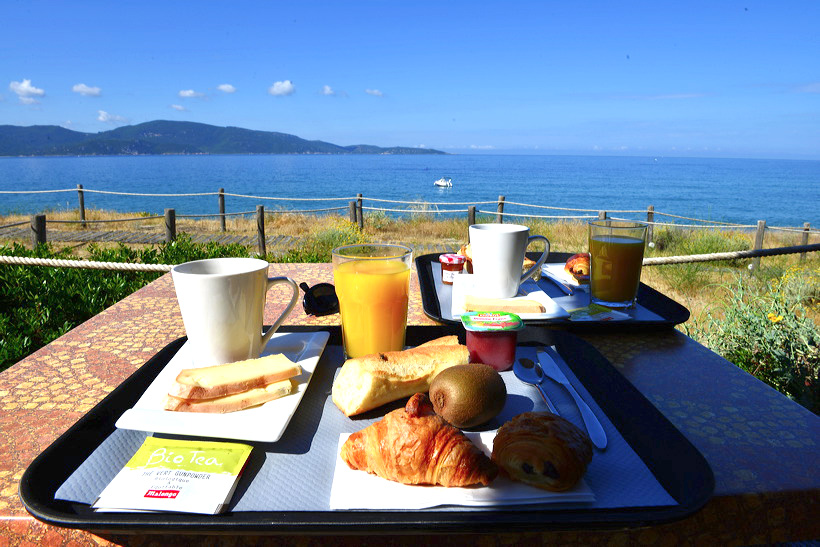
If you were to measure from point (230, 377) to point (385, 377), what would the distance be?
0.28m

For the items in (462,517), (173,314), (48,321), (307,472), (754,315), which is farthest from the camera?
(48,321)

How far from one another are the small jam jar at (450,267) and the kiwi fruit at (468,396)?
3.46 feet

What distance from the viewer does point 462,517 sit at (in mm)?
642

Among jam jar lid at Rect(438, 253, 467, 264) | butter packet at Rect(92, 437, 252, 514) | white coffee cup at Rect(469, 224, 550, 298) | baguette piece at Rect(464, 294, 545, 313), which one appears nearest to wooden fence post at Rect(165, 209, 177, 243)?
jam jar lid at Rect(438, 253, 467, 264)

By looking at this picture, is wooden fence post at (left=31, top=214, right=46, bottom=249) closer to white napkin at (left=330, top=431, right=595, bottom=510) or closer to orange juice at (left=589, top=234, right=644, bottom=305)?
orange juice at (left=589, top=234, right=644, bottom=305)

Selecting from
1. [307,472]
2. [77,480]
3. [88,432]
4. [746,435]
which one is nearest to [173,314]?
[88,432]

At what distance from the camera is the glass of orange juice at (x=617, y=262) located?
1586 millimetres

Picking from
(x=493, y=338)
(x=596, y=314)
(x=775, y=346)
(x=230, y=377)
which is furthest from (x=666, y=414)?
(x=775, y=346)

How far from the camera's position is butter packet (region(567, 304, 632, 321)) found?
1.49 meters

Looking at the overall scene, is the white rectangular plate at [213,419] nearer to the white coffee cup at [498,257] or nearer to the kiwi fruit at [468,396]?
the kiwi fruit at [468,396]

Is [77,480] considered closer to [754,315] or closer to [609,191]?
[754,315]

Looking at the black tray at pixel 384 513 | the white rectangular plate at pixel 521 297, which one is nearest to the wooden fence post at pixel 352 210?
the white rectangular plate at pixel 521 297

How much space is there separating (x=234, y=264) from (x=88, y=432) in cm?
44

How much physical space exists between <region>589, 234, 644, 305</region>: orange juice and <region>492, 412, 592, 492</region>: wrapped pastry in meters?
0.96
